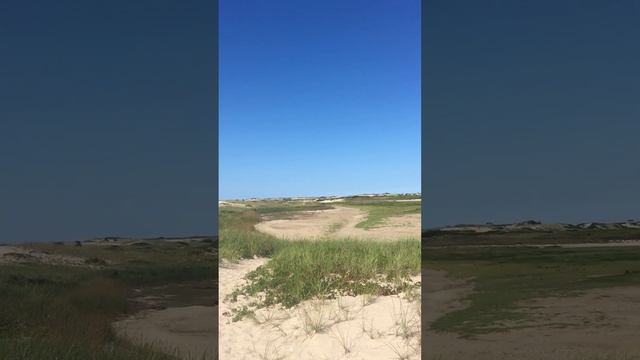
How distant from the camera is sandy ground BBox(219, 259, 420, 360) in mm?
14234

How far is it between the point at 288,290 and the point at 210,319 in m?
8.19

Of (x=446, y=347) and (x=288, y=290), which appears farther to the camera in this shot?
(x=288, y=290)

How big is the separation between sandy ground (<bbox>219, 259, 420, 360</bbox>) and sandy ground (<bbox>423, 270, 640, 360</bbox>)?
110 centimetres

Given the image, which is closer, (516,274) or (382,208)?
(516,274)

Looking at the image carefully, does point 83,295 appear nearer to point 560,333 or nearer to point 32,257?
point 32,257

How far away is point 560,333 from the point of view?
1219cm

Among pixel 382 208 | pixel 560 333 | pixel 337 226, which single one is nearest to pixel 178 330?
pixel 560 333

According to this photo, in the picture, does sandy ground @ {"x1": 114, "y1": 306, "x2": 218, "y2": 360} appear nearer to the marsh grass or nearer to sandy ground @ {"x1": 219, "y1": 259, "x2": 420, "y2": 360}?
the marsh grass

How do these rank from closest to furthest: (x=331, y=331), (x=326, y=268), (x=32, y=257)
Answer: (x=32, y=257), (x=331, y=331), (x=326, y=268)

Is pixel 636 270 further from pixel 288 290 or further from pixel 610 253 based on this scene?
pixel 288 290

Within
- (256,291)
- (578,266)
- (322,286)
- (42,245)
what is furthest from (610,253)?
(42,245)

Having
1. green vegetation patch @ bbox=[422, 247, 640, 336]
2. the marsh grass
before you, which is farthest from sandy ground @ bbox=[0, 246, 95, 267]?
green vegetation patch @ bbox=[422, 247, 640, 336]

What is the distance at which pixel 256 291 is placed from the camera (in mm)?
20516

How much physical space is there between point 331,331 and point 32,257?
31.1 ft
